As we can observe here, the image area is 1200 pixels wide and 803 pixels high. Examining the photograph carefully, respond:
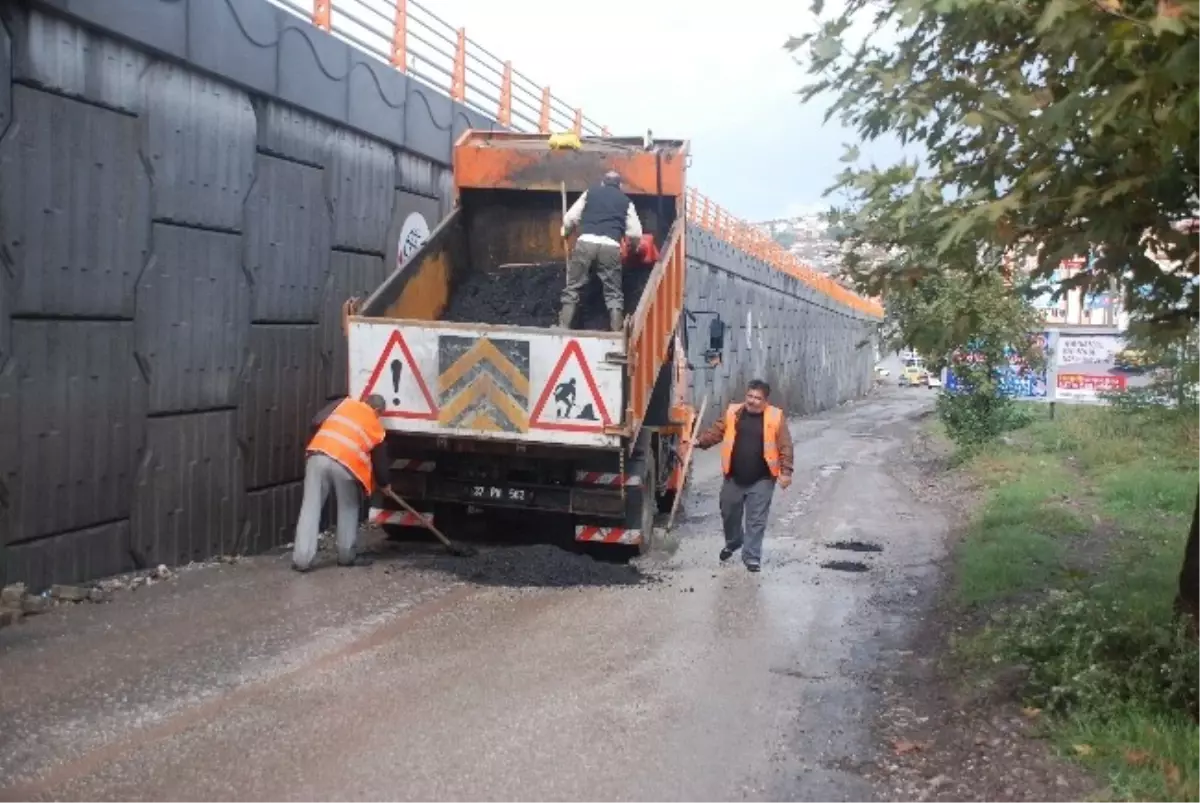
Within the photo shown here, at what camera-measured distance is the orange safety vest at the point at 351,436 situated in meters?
8.85

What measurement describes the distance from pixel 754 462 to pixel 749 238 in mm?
23932

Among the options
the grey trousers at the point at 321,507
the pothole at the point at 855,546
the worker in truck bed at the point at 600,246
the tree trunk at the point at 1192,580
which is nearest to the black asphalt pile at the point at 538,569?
the grey trousers at the point at 321,507

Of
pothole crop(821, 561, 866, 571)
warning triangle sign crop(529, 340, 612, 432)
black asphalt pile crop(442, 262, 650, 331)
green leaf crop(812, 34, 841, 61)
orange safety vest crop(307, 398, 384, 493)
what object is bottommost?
pothole crop(821, 561, 866, 571)

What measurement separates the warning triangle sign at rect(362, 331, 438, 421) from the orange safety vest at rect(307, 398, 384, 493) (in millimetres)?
240

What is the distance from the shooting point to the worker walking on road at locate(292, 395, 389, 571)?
881 centimetres

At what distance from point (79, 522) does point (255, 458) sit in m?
2.26

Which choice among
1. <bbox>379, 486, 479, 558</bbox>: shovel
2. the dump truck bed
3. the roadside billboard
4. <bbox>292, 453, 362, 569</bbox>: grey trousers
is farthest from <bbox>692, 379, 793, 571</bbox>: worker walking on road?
the roadside billboard

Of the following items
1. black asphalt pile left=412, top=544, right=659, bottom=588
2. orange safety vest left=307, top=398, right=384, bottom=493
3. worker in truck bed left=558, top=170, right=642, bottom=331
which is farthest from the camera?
worker in truck bed left=558, top=170, right=642, bottom=331

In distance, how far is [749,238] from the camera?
108ft

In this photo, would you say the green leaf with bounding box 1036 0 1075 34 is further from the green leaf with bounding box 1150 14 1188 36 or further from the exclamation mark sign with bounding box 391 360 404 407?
the exclamation mark sign with bounding box 391 360 404 407

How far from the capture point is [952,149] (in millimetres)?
4930

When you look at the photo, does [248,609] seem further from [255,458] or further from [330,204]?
[330,204]

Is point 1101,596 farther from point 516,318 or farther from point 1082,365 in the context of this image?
point 1082,365

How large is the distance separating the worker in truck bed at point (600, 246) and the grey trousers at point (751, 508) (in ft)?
5.45
